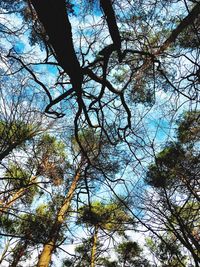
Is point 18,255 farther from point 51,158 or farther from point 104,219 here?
point 104,219

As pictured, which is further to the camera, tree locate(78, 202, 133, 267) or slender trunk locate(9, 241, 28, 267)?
slender trunk locate(9, 241, 28, 267)

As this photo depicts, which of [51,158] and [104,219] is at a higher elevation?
[51,158]

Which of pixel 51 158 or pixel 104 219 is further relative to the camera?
pixel 51 158

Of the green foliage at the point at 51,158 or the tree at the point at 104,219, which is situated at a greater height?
the green foliage at the point at 51,158

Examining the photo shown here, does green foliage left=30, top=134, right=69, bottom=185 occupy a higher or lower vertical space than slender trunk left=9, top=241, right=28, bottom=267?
higher

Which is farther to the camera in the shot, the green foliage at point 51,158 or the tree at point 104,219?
the green foliage at point 51,158

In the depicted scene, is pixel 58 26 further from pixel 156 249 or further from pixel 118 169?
pixel 156 249

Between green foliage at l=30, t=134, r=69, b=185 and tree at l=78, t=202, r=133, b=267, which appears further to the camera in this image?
green foliage at l=30, t=134, r=69, b=185

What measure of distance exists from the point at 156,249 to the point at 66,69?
10.7 m

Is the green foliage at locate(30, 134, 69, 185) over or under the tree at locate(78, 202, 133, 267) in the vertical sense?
over

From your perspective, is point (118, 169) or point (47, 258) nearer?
point (47, 258)

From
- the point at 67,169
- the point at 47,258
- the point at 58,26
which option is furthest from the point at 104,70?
the point at 67,169

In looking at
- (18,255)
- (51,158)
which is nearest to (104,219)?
(51,158)

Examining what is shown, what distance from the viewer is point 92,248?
36.5 feet
